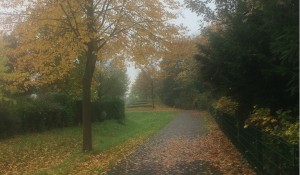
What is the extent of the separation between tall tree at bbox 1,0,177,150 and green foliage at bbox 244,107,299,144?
6065mm

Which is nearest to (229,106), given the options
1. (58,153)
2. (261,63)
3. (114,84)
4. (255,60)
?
(255,60)

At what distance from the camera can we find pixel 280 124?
8.27 meters

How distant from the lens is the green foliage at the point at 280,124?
650 cm

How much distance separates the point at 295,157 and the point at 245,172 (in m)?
4.13

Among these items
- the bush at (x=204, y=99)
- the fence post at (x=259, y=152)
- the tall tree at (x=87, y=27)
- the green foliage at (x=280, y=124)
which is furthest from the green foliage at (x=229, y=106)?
the bush at (x=204, y=99)

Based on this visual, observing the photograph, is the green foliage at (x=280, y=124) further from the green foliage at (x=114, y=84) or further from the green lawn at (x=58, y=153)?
the green foliage at (x=114, y=84)

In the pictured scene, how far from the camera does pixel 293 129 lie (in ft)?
22.0

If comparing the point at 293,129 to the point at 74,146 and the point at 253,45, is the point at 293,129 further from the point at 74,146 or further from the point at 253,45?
the point at 74,146

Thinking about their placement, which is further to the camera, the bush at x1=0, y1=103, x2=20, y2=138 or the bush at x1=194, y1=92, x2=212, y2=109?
the bush at x1=194, y1=92, x2=212, y2=109

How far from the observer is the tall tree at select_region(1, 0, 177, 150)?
13250mm

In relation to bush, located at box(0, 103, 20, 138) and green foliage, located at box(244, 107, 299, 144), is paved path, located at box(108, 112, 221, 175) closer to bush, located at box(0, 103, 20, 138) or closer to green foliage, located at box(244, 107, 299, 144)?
green foliage, located at box(244, 107, 299, 144)

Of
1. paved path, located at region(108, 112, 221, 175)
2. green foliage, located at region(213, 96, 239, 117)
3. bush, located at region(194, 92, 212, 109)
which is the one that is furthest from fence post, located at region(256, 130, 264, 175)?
bush, located at region(194, 92, 212, 109)

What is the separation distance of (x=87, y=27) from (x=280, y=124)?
808 centimetres

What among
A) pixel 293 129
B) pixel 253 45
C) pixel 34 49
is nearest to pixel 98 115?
pixel 34 49
